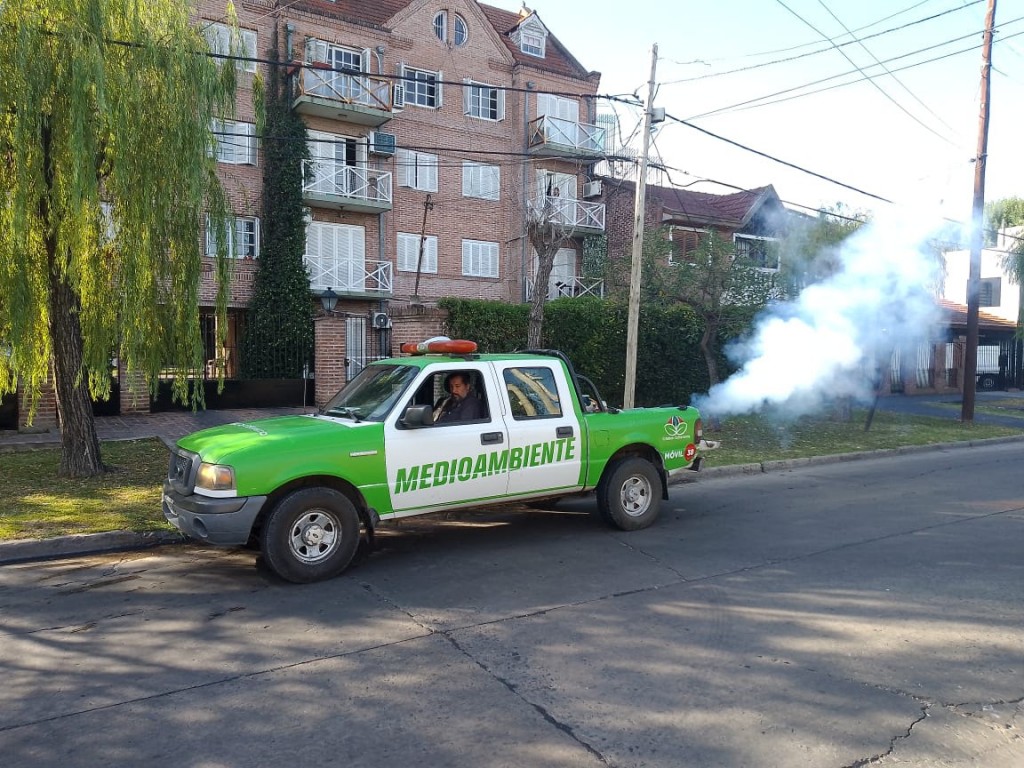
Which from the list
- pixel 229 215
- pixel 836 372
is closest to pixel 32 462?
pixel 229 215

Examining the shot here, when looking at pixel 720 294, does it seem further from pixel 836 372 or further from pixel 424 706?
pixel 424 706

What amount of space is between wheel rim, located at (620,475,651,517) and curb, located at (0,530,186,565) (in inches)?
174

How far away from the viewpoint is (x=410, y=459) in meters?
6.07

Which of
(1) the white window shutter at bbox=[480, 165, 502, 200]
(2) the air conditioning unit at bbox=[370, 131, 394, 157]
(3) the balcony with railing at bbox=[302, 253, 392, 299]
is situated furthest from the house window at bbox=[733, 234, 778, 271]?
(2) the air conditioning unit at bbox=[370, 131, 394, 157]

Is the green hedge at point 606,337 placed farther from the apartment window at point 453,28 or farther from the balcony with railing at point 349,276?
the apartment window at point 453,28

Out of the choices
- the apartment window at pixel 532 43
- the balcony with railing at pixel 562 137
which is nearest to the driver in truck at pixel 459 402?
the balcony with railing at pixel 562 137

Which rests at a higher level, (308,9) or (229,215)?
(308,9)

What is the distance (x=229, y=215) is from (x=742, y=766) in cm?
926

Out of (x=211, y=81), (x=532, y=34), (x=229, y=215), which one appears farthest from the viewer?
(x=532, y=34)

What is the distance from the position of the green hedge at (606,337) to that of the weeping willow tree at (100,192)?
26.9ft

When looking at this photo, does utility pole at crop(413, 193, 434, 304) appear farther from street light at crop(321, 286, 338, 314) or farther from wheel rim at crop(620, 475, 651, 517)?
wheel rim at crop(620, 475, 651, 517)

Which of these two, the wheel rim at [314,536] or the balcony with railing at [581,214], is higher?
the balcony with railing at [581,214]

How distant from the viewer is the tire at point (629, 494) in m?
7.23

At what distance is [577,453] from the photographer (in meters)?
6.97
